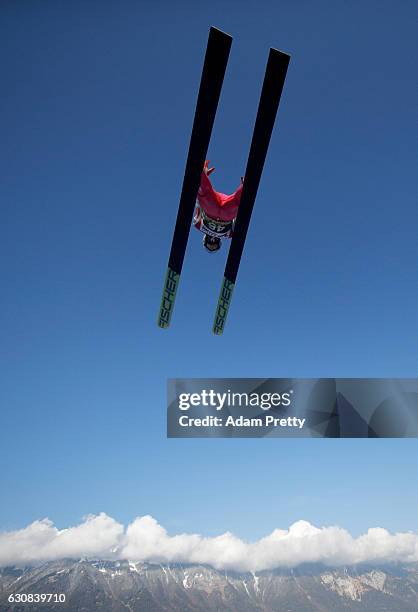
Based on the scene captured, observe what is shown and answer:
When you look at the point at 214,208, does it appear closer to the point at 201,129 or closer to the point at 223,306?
the point at 201,129

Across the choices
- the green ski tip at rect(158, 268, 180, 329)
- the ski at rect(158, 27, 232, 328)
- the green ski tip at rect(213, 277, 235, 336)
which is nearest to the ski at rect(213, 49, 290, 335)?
the green ski tip at rect(213, 277, 235, 336)

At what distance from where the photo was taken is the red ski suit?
1444cm

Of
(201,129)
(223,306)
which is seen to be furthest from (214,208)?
(223,306)

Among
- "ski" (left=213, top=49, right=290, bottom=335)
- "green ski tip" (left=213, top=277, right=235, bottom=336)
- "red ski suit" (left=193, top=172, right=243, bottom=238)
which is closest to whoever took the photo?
"ski" (left=213, top=49, right=290, bottom=335)

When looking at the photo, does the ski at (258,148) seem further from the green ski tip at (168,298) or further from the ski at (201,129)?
the green ski tip at (168,298)

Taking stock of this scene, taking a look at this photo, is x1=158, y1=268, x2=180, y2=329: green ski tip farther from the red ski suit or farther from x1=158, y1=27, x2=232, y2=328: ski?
the red ski suit

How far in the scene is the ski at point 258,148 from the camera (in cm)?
1121

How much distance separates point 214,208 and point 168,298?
5.24m

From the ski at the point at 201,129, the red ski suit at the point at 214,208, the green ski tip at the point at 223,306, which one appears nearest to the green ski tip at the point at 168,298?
the ski at the point at 201,129

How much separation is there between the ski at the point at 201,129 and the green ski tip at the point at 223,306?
2490 millimetres

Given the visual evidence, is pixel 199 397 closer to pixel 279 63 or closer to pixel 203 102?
pixel 203 102

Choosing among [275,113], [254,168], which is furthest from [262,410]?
[275,113]

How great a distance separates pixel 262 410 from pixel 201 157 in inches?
361

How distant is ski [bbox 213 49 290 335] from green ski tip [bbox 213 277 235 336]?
0.28ft
